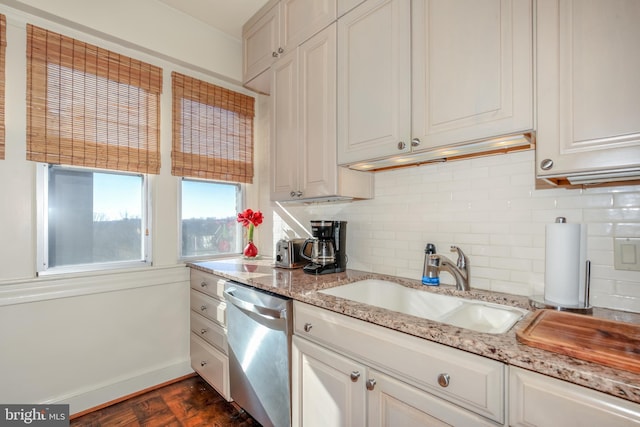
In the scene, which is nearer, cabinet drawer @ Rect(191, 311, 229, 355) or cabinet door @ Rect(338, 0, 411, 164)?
cabinet door @ Rect(338, 0, 411, 164)

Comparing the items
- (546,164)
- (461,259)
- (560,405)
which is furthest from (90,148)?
(560,405)

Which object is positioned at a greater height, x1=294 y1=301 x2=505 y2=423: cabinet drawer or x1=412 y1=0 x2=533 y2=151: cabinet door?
x1=412 y1=0 x2=533 y2=151: cabinet door

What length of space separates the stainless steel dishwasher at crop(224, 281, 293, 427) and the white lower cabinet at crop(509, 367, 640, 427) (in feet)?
3.13

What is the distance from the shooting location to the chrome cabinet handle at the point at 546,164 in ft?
3.27

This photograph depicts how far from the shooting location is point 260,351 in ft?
5.28

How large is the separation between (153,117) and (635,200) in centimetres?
275

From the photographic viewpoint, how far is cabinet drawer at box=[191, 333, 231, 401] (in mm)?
1938

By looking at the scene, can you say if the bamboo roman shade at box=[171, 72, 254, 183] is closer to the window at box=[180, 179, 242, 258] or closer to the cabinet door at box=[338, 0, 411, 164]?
the window at box=[180, 179, 242, 258]

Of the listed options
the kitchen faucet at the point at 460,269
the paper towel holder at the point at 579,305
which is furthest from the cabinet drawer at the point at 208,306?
the paper towel holder at the point at 579,305

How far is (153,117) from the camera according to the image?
2229mm

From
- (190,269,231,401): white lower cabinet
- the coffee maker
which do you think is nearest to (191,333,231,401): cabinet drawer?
(190,269,231,401): white lower cabinet

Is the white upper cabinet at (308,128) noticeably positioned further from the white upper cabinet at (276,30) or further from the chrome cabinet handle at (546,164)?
the chrome cabinet handle at (546,164)

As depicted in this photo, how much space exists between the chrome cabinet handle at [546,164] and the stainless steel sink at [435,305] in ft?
1.80

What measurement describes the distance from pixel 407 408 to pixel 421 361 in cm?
19
